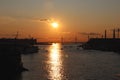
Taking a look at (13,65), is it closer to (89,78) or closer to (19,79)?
(19,79)

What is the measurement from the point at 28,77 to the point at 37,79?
222cm

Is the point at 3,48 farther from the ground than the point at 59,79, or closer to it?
farther from the ground

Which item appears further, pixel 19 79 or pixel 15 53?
pixel 15 53

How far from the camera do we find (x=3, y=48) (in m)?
56.5

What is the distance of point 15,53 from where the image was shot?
59.5 metres

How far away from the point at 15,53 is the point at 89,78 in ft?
49.2

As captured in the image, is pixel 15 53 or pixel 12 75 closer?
pixel 12 75

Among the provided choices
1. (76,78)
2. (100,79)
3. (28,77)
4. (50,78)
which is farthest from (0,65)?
(100,79)

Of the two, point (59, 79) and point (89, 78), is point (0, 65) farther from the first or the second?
point (89, 78)

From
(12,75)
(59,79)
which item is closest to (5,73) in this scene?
(12,75)

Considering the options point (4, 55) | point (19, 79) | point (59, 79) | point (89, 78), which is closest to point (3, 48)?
point (4, 55)

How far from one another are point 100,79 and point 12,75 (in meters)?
15.8

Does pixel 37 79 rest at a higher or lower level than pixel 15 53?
lower

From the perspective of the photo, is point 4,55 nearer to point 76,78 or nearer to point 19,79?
point 19,79
